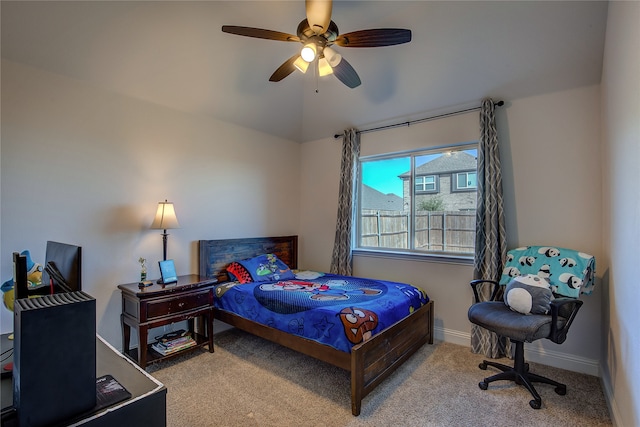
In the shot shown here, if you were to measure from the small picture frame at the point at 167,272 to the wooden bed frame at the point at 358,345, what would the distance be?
51 centimetres

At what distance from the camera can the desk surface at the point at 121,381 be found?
904 mm

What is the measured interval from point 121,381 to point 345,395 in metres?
1.80

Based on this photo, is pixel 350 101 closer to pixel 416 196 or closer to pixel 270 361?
pixel 416 196

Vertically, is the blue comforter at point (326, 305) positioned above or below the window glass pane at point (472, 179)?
below

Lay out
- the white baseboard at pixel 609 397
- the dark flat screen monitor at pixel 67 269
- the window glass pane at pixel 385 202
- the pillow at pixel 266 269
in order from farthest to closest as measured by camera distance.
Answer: the window glass pane at pixel 385 202
the pillow at pixel 266 269
the white baseboard at pixel 609 397
the dark flat screen monitor at pixel 67 269

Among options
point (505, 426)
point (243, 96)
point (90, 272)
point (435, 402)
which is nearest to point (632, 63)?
point (505, 426)

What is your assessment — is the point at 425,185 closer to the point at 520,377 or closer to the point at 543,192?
the point at 543,192

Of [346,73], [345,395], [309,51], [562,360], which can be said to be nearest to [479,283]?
[562,360]

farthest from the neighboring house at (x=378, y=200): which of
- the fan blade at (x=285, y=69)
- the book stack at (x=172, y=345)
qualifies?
the book stack at (x=172, y=345)

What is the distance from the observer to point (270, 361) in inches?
115

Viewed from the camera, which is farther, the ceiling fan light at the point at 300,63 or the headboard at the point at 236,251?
the headboard at the point at 236,251

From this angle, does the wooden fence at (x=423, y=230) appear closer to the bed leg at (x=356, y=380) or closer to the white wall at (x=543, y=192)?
the white wall at (x=543, y=192)

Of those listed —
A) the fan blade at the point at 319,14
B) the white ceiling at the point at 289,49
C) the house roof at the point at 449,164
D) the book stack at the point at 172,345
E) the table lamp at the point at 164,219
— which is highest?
the white ceiling at the point at 289,49

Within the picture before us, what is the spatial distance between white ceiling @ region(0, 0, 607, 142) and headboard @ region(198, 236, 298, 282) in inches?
61.5
